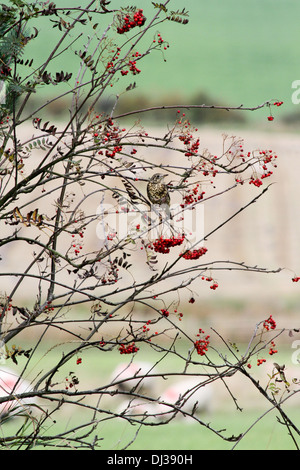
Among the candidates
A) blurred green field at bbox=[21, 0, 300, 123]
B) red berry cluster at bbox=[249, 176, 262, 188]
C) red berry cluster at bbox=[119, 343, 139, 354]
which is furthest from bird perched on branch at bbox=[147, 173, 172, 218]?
blurred green field at bbox=[21, 0, 300, 123]

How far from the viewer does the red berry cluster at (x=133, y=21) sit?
1.81 meters

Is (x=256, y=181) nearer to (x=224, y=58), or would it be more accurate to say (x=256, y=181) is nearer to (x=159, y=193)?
(x=159, y=193)

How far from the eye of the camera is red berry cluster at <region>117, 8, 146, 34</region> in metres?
1.81

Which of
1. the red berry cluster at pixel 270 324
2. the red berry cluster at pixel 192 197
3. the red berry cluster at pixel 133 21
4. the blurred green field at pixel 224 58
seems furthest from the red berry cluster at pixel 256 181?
the blurred green field at pixel 224 58

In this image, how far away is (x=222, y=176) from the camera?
764 inches

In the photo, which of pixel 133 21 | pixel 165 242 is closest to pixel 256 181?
pixel 165 242

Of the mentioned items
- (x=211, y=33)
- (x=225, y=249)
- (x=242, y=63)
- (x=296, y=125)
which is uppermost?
(x=211, y=33)

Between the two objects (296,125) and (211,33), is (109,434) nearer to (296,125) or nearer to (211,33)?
(296,125)

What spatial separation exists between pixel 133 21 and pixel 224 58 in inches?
979

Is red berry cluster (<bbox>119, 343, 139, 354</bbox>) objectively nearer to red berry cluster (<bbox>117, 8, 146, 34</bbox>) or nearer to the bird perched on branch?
the bird perched on branch

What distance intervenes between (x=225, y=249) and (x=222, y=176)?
4627 mm

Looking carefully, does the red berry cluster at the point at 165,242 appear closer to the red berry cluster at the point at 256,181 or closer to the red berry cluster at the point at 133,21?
the red berry cluster at the point at 256,181

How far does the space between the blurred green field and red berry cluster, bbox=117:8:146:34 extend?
60.9ft
